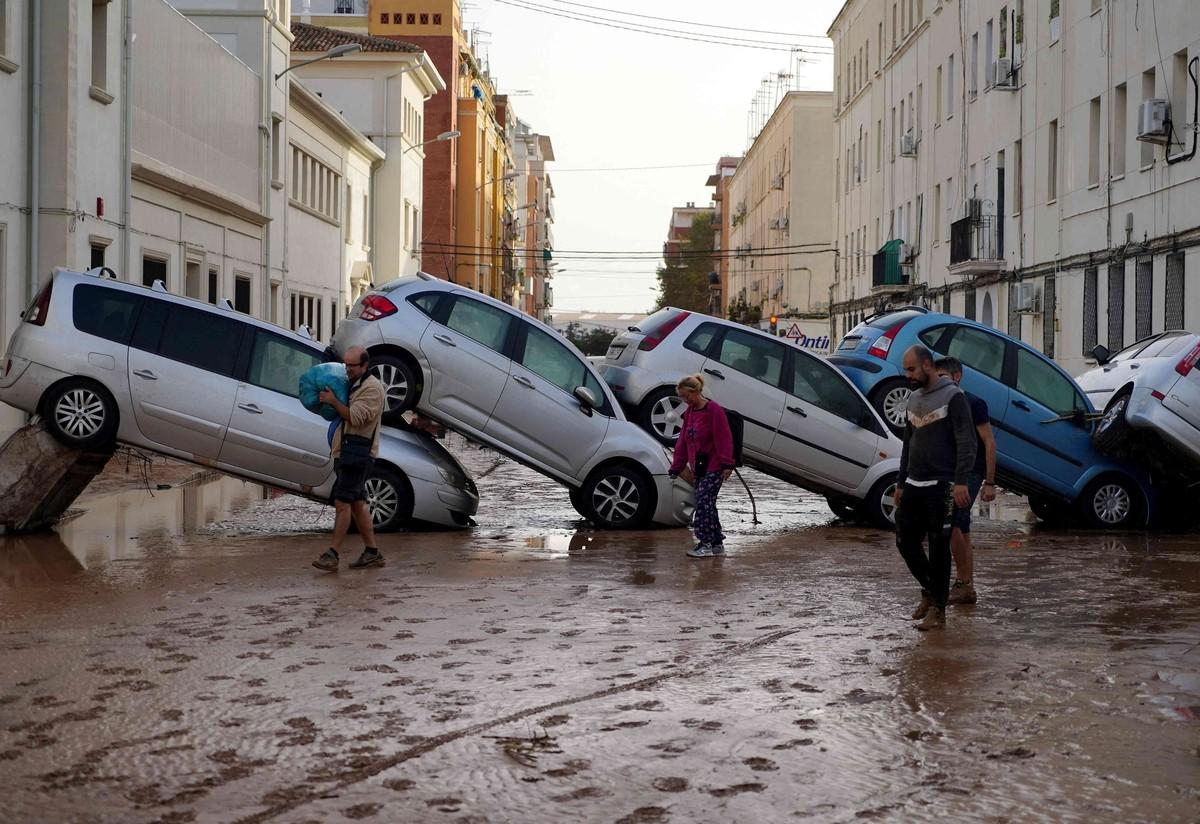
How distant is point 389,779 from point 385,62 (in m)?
58.6

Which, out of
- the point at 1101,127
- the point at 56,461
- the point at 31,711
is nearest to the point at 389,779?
the point at 31,711

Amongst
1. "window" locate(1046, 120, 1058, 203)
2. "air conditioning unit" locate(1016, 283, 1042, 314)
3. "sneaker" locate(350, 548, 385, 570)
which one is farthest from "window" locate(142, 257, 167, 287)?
"sneaker" locate(350, 548, 385, 570)

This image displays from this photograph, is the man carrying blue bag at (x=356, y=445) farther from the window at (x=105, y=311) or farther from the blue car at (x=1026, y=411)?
the blue car at (x=1026, y=411)

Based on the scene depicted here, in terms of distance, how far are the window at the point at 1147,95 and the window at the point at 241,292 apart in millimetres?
18132

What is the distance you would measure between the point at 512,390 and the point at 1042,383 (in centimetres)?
574

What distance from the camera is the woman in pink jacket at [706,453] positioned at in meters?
14.0

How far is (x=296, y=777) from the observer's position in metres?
6.07

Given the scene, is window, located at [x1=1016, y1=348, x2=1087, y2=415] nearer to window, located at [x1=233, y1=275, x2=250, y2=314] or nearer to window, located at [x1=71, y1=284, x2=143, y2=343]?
window, located at [x1=71, y1=284, x2=143, y2=343]

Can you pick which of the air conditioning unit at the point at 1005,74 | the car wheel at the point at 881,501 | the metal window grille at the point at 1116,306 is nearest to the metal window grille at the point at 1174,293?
the metal window grille at the point at 1116,306

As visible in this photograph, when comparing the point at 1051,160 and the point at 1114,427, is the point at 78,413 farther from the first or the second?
the point at 1051,160

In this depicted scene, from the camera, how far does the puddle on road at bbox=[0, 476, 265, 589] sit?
12516 millimetres

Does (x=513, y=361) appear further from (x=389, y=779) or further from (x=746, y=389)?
(x=389, y=779)

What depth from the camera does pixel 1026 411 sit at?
58.0 feet

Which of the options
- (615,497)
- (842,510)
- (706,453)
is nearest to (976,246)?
(842,510)
